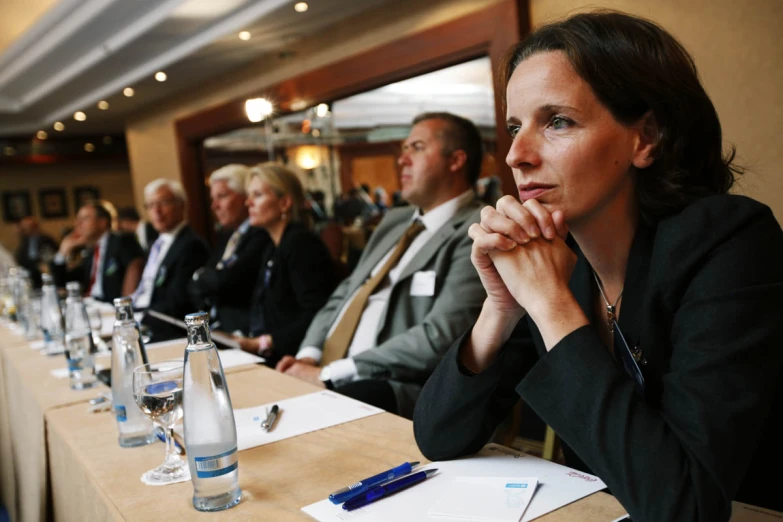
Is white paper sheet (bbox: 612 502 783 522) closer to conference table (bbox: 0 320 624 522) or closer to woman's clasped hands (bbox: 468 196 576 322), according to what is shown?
conference table (bbox: 0 320 624 522)

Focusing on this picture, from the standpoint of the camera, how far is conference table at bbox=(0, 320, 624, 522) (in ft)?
3.27

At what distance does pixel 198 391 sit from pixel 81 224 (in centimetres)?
581

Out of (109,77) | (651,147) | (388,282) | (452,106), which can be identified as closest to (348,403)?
(651,147)

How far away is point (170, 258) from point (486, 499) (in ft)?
12.2

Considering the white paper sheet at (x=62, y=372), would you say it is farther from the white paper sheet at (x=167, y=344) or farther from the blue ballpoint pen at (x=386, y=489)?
the blue ballpoint pen at (x=386, y=489)

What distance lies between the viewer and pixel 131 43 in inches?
203

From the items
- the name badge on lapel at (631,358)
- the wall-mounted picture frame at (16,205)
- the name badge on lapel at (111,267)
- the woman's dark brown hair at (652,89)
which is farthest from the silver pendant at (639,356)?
the wall-mounted picture frame at (16,205)

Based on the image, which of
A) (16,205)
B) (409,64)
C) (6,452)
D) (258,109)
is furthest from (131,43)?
(16,205)

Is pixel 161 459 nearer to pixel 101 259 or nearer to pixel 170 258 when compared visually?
pixel 170 258

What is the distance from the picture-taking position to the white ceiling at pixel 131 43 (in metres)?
4.52

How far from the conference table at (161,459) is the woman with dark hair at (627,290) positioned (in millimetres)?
116

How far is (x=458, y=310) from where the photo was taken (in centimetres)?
220

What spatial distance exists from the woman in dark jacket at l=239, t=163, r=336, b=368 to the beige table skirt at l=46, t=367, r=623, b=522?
1453 mm

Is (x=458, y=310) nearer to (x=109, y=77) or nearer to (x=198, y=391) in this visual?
(x=198, y=391)
